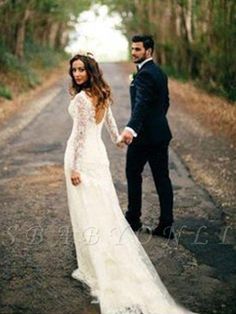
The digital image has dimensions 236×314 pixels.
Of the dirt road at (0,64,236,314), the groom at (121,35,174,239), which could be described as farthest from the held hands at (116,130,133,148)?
the dirt road at (0,64,236,314)

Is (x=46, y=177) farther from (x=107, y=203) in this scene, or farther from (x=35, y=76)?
(x=35, y=76)

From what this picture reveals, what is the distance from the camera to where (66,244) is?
6473mm

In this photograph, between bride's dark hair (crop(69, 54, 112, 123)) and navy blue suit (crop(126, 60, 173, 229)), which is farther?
navy blue suit (crop(126, 60, 173, 229))

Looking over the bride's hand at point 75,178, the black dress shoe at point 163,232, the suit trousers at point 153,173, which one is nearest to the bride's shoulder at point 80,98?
the bride's hand at point 75,178

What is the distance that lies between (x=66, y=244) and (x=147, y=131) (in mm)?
1554

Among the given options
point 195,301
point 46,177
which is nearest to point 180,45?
point 46,177

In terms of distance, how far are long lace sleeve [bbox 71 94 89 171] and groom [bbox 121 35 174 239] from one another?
934 mm

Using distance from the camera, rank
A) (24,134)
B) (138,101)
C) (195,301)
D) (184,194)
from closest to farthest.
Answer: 1. (195,301)
2. (138,101)
3. (184,194)
4. (24,134)

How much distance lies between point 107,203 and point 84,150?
536 mm

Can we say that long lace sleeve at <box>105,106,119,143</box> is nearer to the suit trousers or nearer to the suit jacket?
the suit jacket

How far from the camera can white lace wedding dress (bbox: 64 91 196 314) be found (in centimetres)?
503

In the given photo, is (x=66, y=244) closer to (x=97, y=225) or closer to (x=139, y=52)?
(x=97, y=225)

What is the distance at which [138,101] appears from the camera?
6367mm

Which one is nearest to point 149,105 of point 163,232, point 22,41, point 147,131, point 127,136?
point 147,131
